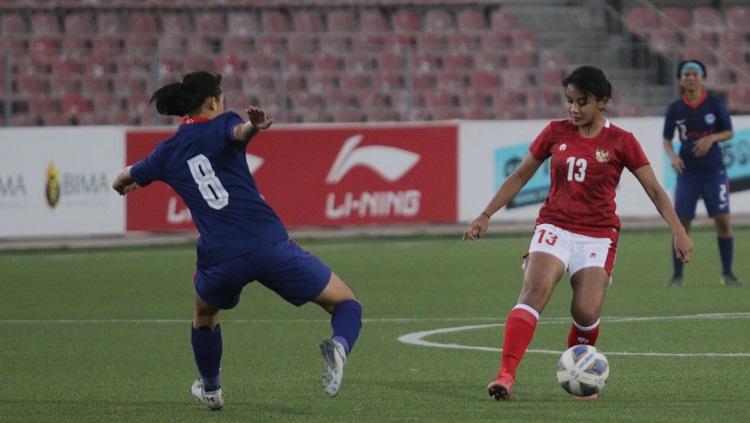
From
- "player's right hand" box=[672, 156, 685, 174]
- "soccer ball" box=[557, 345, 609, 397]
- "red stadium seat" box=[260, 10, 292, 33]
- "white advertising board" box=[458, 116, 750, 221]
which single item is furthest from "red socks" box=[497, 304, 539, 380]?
"red stadium seat" box=[260, 10, 292, 33]

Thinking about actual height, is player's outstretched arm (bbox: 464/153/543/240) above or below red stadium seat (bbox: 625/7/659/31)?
below

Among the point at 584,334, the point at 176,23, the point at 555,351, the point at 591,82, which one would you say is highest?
the point at 591,82

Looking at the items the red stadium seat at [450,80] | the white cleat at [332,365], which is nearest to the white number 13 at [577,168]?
the white cleat at [332,365]

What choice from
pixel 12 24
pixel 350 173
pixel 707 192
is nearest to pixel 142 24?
pixel 12 24

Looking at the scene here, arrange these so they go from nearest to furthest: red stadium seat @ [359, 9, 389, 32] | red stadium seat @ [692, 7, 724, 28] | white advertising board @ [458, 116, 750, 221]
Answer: white advertising board @ [458, 116, 750, 221] → red stadium seat @ [359, 9, 389, 32] → red stadium seat @ [692, 7, 724, 28]

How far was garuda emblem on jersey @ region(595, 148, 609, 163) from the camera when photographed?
9453mm

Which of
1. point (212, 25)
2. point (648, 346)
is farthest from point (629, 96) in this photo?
point (648, 346)

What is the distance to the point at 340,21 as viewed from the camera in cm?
2922

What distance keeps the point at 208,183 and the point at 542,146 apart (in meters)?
2.02

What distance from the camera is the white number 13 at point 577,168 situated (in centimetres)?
945

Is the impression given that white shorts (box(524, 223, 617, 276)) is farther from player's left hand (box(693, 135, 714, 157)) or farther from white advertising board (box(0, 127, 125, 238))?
white advertising board (box(0, 127, 125, 238))

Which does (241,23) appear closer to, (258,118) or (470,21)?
(470,21)

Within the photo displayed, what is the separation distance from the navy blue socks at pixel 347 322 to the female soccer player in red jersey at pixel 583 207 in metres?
0.87

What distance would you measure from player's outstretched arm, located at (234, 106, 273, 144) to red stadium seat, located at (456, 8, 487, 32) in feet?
70.5
